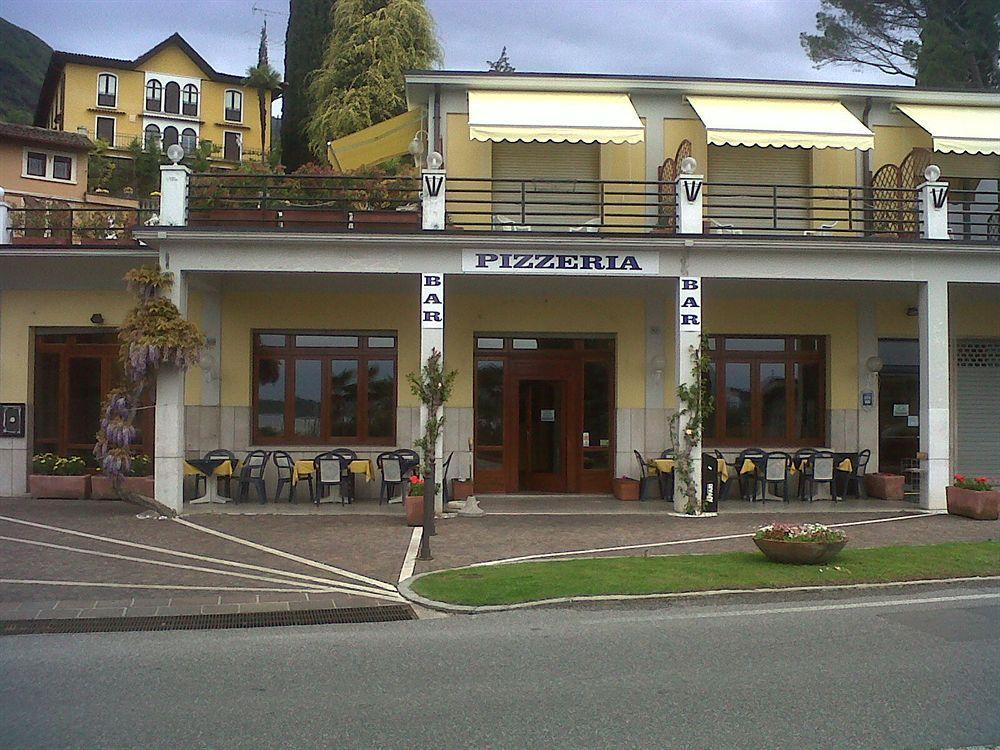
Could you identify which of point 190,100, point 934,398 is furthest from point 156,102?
point 934,398

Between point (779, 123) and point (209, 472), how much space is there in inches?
474

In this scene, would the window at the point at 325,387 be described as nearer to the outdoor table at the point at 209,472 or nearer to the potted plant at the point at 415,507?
the outdoor table at the point at 209,472

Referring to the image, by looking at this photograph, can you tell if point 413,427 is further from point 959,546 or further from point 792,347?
point 959,546

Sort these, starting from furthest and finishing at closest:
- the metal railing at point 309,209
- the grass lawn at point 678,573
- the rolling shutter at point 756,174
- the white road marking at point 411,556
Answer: the rolling shutter at point 756,174, the metal railing at point 309,209, the white road marking at point 411,556, the grass lawn at point 678,573

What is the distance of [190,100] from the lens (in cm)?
6241

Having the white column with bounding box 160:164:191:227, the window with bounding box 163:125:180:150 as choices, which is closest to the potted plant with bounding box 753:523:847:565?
the white column with bounding box 160:164:191:227

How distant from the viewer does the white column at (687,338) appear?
1553 cm

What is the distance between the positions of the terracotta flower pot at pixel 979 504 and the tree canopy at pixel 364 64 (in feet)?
87.7

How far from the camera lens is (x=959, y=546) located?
478 inches

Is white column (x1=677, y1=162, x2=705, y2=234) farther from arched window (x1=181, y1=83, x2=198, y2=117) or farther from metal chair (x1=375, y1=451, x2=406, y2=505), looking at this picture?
arched window (x1=181, y1=83, x2=198, y2=117)

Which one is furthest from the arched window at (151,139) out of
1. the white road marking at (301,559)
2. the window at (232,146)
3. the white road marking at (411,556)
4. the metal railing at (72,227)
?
the white road marking at (411,556)

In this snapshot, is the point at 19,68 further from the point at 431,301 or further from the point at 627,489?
the point at 627,489

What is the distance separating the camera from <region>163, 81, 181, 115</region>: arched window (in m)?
61.6

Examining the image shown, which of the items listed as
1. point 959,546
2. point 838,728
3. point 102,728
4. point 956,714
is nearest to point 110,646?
point 102,728
